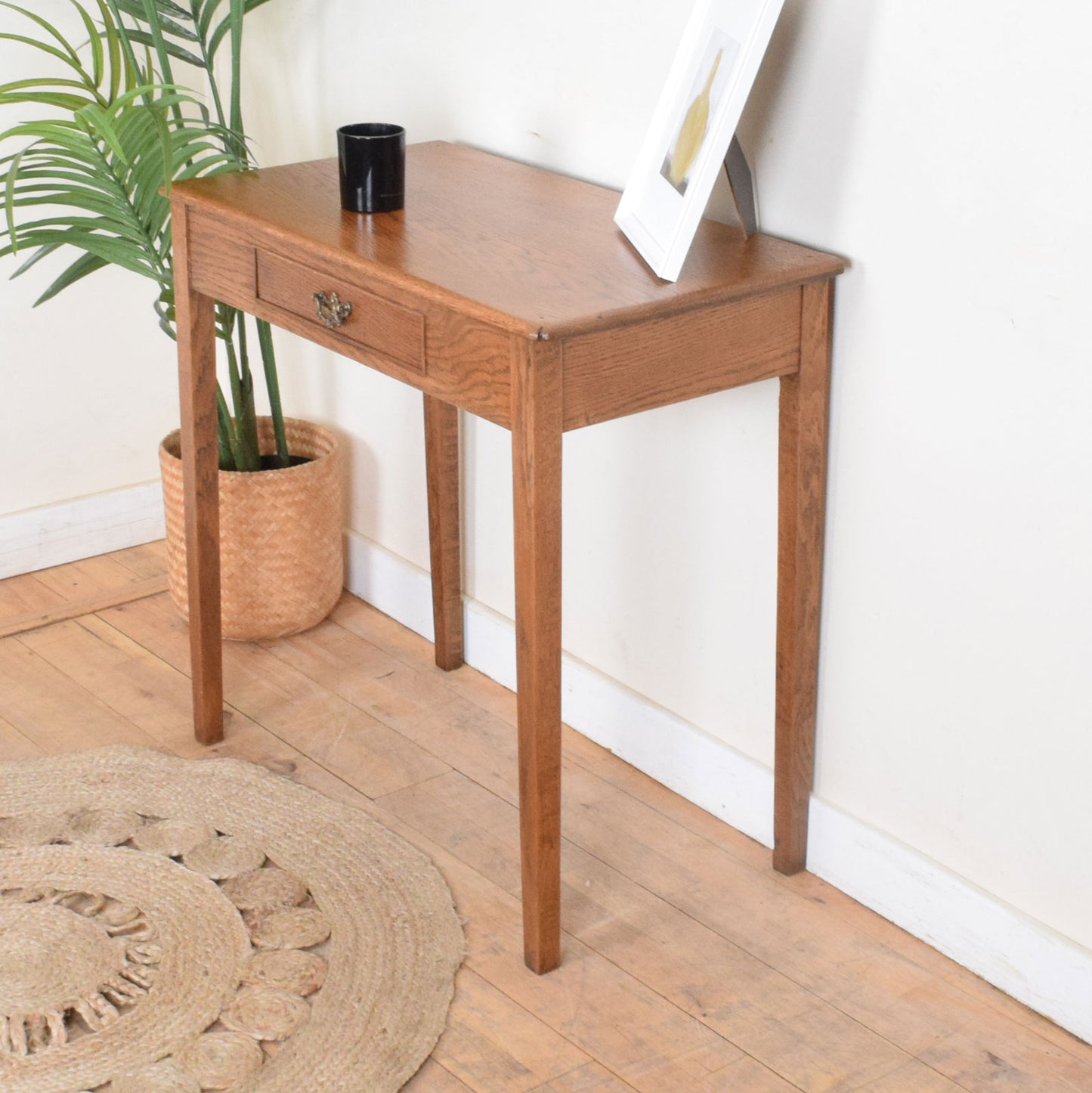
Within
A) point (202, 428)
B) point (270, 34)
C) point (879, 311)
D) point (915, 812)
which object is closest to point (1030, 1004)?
point (915, 812)

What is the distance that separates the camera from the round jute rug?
61.5 inches

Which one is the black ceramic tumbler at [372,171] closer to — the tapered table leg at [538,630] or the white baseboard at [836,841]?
the tapered table leg at [538,630]

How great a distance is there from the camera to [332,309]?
5.48 ft

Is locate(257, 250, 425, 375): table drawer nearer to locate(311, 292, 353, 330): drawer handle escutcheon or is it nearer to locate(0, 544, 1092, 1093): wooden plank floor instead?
locate(311, 292, 353, 330): drawer handle escutcheon

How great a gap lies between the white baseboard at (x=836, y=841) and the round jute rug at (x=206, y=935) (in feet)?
1.27

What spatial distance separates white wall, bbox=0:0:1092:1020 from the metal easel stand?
0.14 ft

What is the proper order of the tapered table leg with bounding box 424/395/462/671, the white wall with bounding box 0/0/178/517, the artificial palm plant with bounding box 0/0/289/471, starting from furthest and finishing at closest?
the white wall with bounding box 0/0/178/517 < the tapered table leg with bounding box 424/395/462/671 < the artificial palm plant with bounding box 0/0/289/471

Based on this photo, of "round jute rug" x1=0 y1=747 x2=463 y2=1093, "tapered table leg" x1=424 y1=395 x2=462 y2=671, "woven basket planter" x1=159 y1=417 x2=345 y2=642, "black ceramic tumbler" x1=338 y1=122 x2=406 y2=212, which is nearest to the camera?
"round jute rug" x1=0 y1=747 x2=463 y2=1093

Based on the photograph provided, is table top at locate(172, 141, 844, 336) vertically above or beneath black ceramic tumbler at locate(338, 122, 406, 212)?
beneath

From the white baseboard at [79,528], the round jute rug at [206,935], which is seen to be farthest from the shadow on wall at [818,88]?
the white baseboard at [79,528]

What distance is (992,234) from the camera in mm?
1479

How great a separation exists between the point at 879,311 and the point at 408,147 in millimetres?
773

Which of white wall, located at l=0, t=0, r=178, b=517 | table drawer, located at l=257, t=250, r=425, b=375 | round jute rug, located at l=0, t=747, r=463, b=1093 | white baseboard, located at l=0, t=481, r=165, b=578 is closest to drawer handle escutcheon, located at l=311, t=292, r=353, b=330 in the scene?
table drawer, located at l=257, t=250, r=425, b=375

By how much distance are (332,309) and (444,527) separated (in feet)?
2.21
